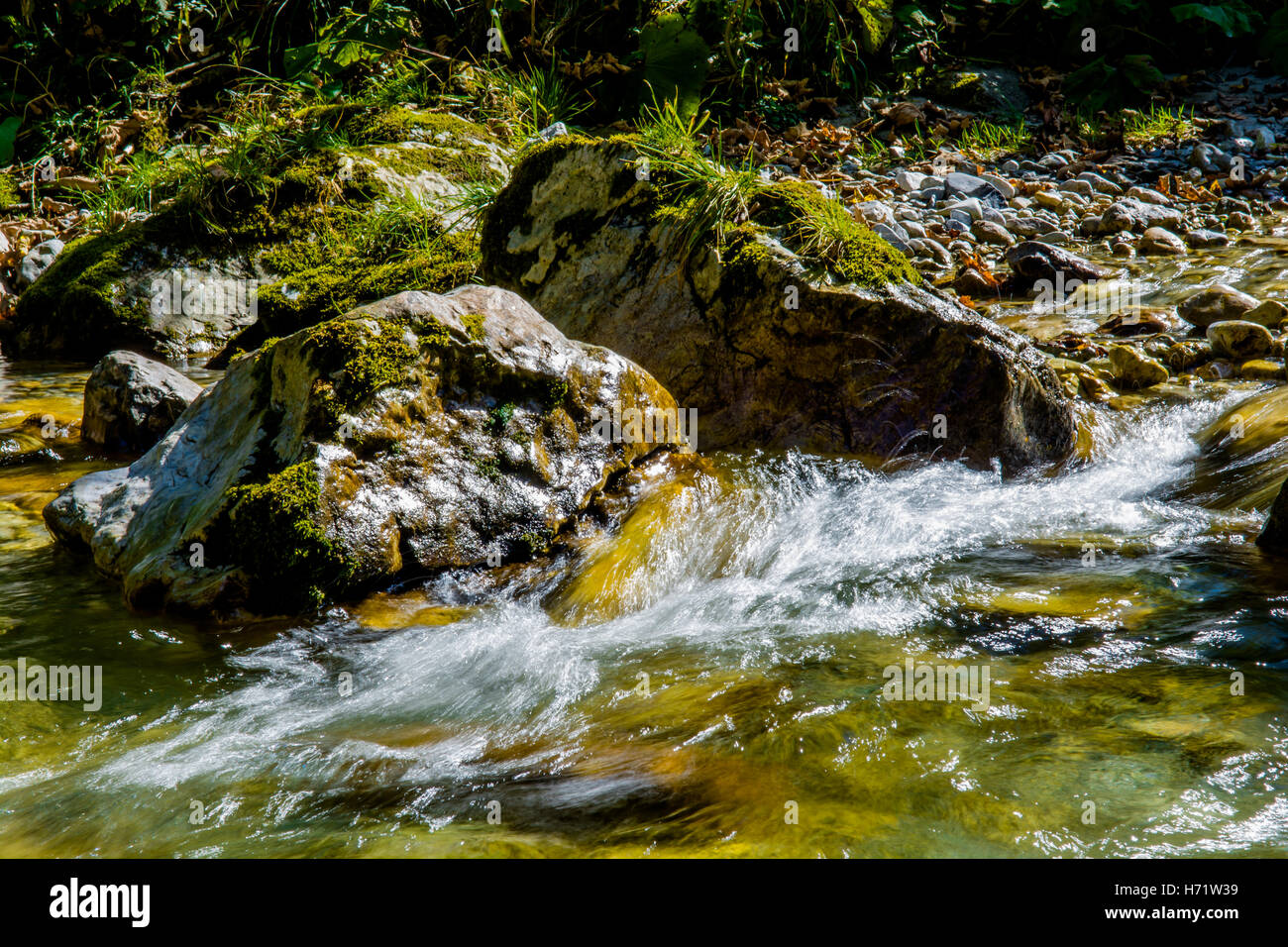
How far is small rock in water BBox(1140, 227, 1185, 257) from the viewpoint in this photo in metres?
7.52

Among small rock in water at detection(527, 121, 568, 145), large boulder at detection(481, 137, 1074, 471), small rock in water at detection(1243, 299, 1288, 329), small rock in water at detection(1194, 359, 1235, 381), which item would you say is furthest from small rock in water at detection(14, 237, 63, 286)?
small rock in water at detection(1243, 299, 1288, 329)

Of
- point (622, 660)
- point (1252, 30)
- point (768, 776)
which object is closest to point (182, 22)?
point (622, 660)

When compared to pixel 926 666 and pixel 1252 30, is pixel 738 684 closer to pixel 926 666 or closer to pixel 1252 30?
pixel 926 666

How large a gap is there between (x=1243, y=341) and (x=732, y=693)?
4.59 metres

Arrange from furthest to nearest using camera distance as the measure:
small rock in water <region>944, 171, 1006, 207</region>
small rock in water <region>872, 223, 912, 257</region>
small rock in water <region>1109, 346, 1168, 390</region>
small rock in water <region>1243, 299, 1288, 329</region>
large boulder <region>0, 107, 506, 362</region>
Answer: small rock in water <region>944, 171, 1006, 207</region>
small rock in water <region>872, 223, 912, 257</region>
large boulder <region>0, 107, 506, 362</region>
small rock in water <region>1243, 299, 1288, 329</region>
small rock in water <region>1109, 346, 1168, 390</region>

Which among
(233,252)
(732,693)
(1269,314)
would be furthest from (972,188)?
(732,693)

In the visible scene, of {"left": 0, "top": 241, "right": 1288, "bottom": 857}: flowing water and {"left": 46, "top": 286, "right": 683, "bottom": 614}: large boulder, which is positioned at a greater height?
{"left": 46, "top": 286, "right": 683, "bottom": 614}: large boulder

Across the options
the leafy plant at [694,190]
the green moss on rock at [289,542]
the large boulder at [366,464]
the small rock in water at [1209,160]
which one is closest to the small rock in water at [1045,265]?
the leafy plant at [694,190]

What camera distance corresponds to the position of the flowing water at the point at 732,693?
79.8 inches

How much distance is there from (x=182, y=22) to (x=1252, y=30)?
1292cm

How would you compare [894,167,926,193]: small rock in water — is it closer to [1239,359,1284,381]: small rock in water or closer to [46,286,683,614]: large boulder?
[1239,359,1284,381]: small rock in water

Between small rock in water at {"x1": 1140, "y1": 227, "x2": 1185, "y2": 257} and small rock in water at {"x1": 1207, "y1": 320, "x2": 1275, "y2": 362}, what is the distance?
236cm

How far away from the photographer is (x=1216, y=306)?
5988 millimetres

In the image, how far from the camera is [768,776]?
2.16 meters
